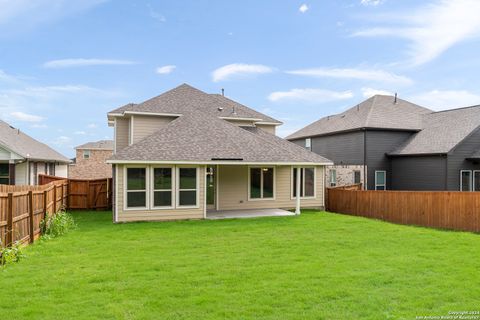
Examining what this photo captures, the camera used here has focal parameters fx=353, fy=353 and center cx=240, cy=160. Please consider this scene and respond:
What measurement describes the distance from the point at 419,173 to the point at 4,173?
81.4 ft

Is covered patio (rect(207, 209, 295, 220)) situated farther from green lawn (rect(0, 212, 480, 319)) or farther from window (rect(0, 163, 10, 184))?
window (rect(0, 163, 10, 184))

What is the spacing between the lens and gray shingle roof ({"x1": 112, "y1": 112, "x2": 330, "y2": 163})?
44.5 ft

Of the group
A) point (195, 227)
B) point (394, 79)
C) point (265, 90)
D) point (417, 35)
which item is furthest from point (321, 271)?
point (394, 79)

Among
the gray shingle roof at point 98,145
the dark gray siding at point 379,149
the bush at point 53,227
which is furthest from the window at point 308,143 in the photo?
the gray shingle roof at point 98,145

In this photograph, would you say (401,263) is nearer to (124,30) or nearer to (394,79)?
(124,30)

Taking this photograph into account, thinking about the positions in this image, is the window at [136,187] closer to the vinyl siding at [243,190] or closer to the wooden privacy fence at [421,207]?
the vinyl siding at [243,190]

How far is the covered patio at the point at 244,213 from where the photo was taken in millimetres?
14492

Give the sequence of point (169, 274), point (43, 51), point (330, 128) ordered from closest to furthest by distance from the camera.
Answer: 1. point (169, 274)
2. point (43, 51)
3. point (330, 128)

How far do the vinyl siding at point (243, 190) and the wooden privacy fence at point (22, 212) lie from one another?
7.07 metres

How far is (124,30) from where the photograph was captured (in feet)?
60.1

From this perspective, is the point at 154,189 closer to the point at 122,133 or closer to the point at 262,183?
the point at 262,183

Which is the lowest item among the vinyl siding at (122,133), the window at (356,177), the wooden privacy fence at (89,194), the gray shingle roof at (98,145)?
the wooden privacy fence at (89,194)

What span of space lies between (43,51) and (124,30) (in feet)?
20.5

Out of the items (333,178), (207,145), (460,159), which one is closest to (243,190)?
(207,145)
